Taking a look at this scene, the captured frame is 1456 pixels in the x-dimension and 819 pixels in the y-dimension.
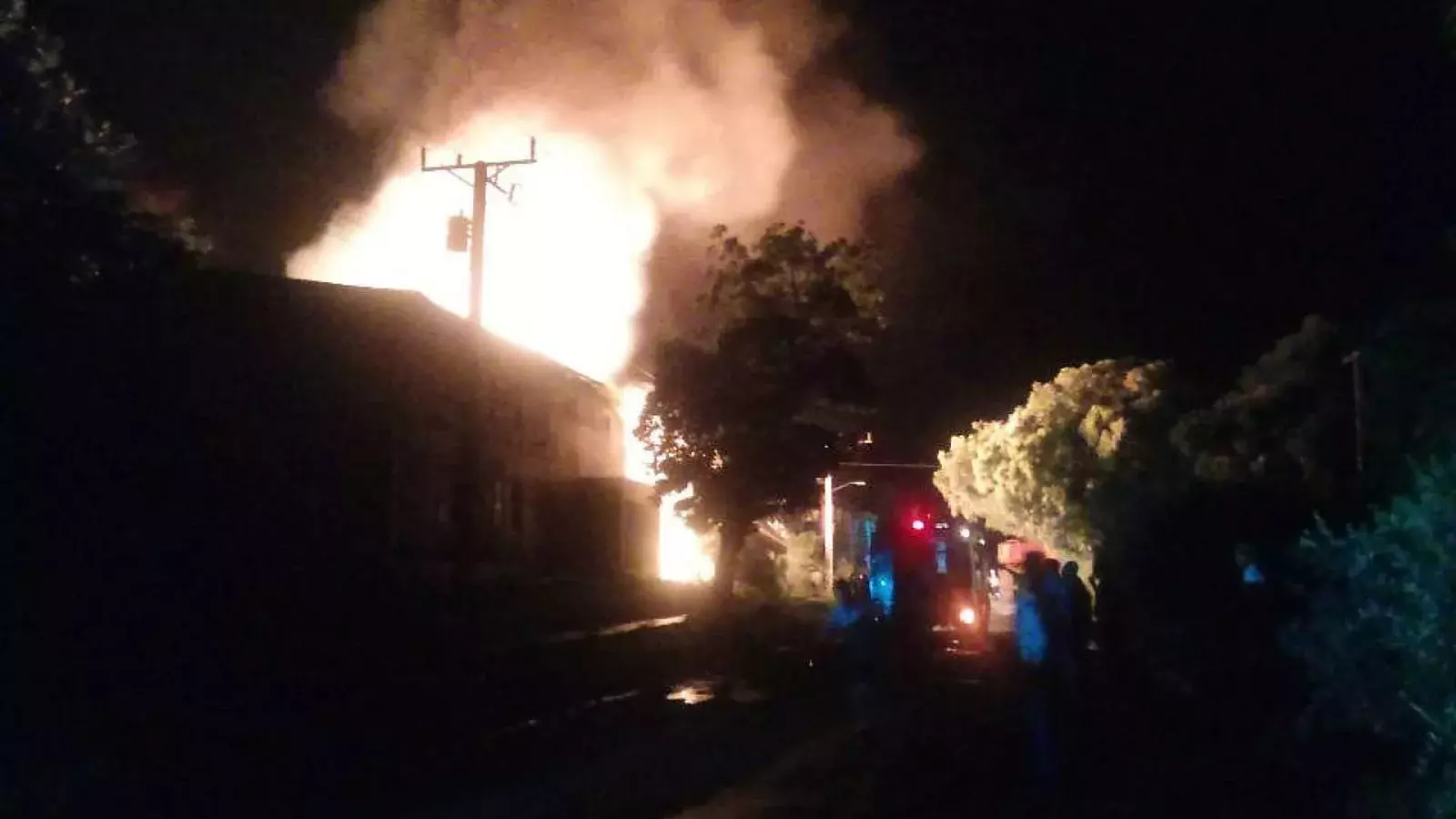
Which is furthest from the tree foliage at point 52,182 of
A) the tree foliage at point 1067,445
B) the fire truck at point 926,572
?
the tree foliage at point 1067,445

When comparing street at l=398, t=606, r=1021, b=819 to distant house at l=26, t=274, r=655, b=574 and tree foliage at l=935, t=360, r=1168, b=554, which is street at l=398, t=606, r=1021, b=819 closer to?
distant house at l=26, t=274, r=655, b=574

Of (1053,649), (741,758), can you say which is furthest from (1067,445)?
(741,758)

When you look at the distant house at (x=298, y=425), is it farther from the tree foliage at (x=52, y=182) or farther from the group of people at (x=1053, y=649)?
the group of people at (x=1053, y=649)

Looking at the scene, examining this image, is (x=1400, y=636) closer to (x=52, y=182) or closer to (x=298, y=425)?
(x=52, y=182)

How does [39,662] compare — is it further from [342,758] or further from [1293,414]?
[1293,414]

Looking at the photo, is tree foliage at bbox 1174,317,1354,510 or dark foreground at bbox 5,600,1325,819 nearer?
dark foreground at bbox 5,600,1325,819

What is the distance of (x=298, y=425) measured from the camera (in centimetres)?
1927

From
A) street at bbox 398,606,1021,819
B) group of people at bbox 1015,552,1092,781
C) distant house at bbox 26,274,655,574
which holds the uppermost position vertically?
distant house at bbox 26,274,655,574

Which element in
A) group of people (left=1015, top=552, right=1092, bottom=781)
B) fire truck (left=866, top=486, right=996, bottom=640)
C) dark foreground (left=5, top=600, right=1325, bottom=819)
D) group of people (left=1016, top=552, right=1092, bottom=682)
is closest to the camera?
dark foreground (left=5, top=600, right=1325, bottom=819)

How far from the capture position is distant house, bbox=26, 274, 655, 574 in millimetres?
13891

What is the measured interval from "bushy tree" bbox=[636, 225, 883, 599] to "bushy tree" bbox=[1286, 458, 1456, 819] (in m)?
21.3

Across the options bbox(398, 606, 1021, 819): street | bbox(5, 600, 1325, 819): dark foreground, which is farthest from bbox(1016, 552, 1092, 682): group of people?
bbox(398, 606, 1021, 819): street

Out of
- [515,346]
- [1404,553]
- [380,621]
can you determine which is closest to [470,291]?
[515,346]

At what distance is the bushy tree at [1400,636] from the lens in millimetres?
6477
